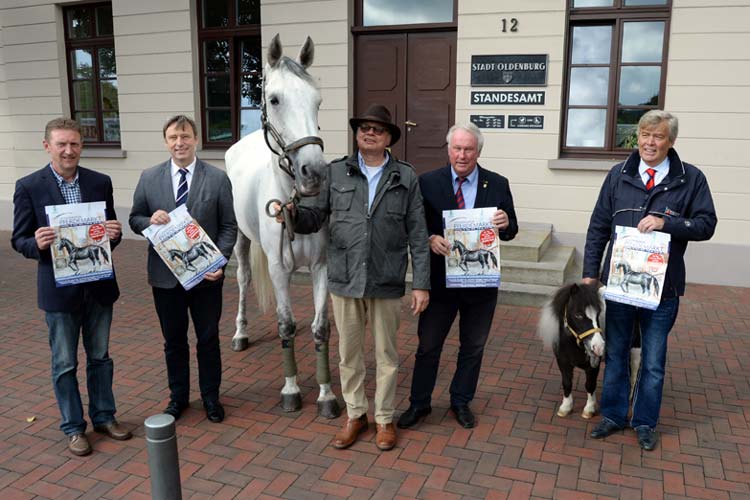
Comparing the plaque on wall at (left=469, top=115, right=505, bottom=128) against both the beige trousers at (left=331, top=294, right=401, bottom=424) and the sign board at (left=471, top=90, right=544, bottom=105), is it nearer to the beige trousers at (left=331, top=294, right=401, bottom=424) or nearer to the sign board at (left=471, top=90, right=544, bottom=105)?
the sign board at (left=471, top=90, right=544, bottom=105)

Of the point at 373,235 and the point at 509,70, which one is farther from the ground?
the point at 509,70

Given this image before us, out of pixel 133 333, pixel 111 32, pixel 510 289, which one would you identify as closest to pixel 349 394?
pixel 133 333

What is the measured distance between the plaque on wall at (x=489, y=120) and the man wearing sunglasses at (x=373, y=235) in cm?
476

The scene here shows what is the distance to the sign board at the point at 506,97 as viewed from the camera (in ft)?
25.2

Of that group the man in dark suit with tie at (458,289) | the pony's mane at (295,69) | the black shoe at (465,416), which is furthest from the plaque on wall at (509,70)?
the black shoe at (465,416)

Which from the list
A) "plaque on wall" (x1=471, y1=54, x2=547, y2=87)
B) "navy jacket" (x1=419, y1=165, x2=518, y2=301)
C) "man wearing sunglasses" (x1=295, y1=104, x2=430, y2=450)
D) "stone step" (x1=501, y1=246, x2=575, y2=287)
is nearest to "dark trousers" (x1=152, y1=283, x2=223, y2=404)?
"man wearing sunglasses" (x1=295, y1=104, x2=430, y2=450)

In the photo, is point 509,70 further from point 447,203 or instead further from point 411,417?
point 411,417

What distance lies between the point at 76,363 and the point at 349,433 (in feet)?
5.54

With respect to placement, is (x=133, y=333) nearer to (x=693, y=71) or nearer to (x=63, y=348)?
(x=63, y=348)

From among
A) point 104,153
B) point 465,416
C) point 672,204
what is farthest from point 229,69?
point 672,204

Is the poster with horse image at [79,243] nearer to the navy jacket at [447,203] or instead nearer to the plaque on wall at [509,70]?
the navy jacket at [447,203]

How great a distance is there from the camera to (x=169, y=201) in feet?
12.1

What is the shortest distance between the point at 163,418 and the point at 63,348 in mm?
1648

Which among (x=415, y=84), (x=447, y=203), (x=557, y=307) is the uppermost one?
(x=415, y=84)
